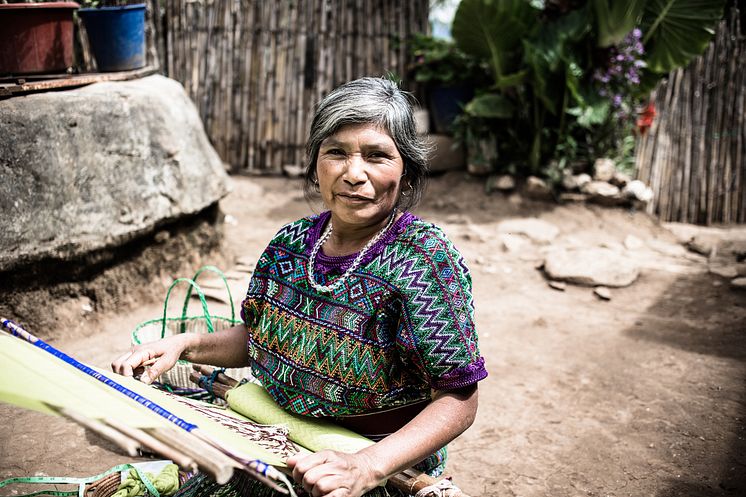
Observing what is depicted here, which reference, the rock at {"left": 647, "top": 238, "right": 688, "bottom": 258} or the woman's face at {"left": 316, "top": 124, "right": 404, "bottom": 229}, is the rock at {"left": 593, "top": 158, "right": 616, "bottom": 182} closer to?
the rock at {"left": 647, "top": 238, "right": 688, "bottom": 258}

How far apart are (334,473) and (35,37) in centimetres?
353

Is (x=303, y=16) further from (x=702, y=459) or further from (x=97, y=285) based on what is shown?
(x=702, y=459)

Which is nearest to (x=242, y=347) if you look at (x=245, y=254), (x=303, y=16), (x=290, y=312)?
(x=290, y=312)

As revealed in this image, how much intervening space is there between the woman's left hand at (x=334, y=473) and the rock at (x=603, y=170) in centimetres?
616

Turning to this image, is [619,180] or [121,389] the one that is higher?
[121,389]

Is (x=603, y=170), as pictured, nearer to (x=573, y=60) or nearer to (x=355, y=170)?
(x=573, y=60)

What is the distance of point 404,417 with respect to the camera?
66.1 inches

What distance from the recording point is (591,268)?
5410 millimetres

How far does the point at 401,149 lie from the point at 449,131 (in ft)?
19.6

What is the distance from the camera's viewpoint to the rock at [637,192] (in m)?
6.83

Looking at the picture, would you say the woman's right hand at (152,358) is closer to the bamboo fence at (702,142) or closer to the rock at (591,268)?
the rock at (591,268)

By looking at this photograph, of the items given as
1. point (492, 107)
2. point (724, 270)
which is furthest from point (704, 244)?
point (492, 107)

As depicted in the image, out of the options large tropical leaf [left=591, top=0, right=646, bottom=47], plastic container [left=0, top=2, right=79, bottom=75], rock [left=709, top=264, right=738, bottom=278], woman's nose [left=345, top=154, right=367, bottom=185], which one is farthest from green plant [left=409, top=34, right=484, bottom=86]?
woman's nose [left=345, top=154, right=367, bottom=185]

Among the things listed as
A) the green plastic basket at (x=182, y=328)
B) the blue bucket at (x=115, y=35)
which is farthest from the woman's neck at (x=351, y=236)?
the blue bucket at (x=115, y=35)
